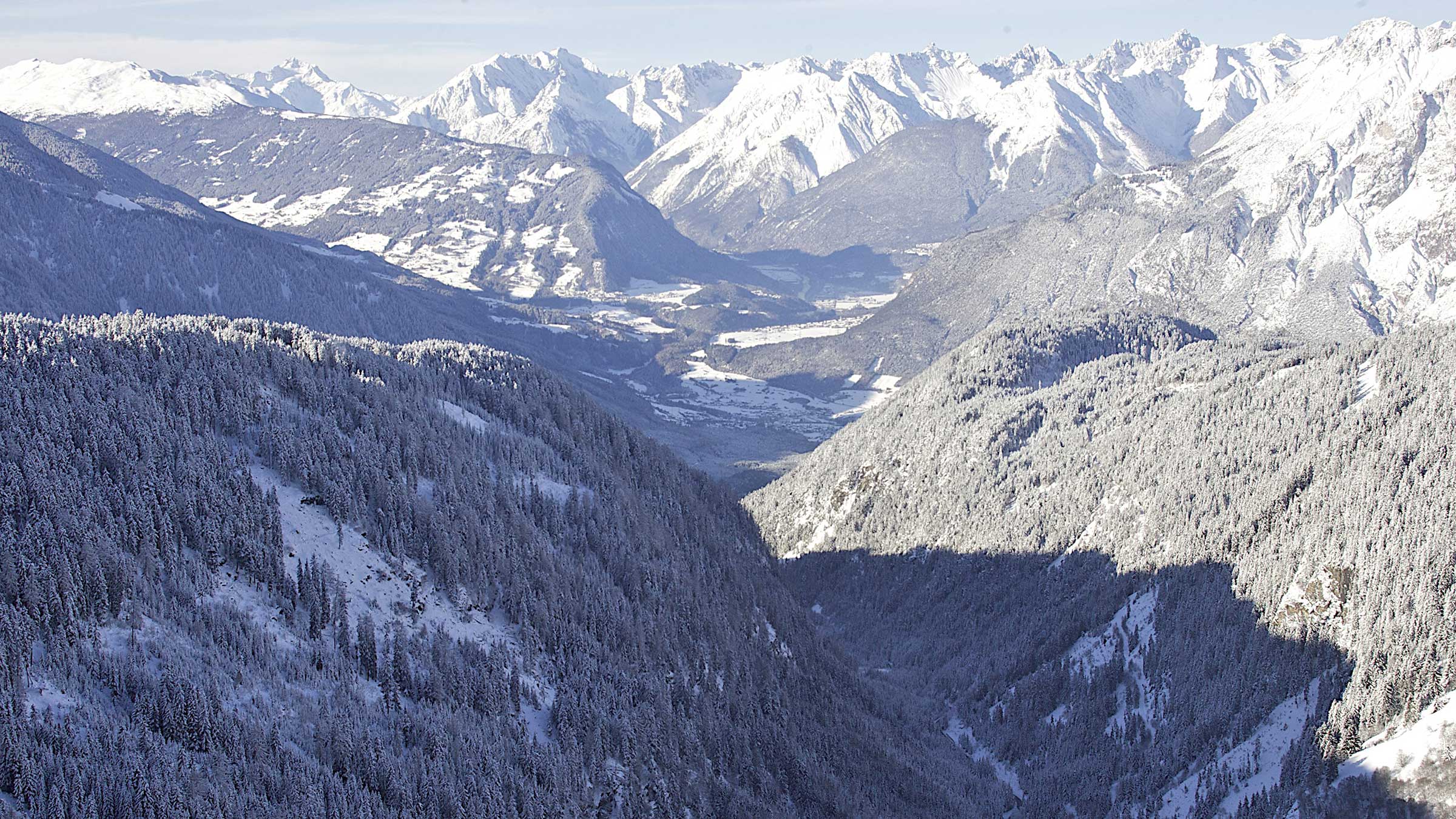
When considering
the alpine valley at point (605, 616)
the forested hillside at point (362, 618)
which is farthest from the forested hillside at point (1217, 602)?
the forested hillside at point (362, 618)

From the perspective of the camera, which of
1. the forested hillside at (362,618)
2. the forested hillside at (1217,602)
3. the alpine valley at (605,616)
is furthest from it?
the forested hillside at (1217,602)

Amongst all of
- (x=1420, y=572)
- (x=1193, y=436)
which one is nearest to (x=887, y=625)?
(x=1193, y=436)

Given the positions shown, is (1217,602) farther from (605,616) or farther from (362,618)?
(362,618)

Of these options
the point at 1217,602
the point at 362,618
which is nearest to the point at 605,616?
the point at 362,618

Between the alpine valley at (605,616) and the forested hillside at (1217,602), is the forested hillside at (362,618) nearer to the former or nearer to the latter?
the alpine valley at (605,616)

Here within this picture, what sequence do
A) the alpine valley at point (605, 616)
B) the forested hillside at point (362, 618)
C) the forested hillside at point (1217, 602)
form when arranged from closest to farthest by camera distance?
the forested hillside at point (362, 618)
the alpine valley at point (605, 616)
the forested hillside at point (1217, 602)

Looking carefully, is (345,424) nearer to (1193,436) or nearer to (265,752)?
(265,752)

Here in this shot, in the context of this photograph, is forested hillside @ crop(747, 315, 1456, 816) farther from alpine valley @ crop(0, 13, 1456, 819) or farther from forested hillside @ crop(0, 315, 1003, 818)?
forested hillside @ crop(0, 315, 1003, 818)
